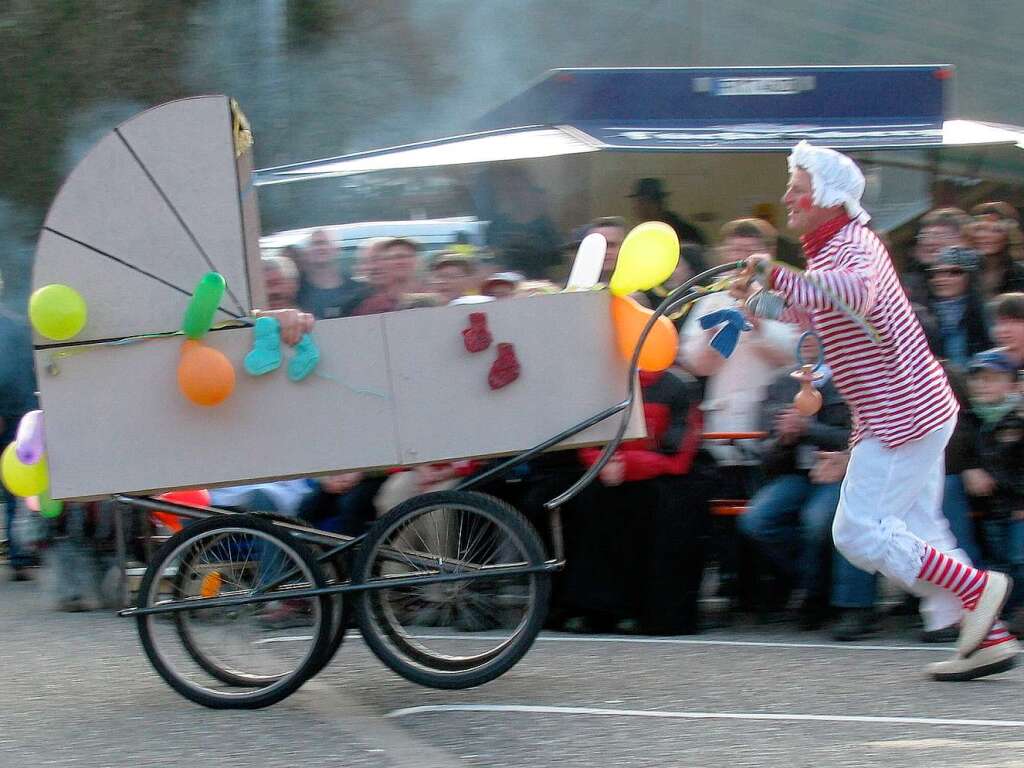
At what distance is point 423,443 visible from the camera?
5480mm

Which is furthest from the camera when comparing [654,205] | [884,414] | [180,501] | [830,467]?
[654,205]

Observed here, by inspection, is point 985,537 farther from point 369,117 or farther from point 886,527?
point 369,117

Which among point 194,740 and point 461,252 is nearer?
point 194,740

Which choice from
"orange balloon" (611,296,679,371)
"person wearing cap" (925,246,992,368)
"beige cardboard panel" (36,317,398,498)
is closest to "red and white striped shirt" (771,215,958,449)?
"orange balloon" (611,296,679,371)

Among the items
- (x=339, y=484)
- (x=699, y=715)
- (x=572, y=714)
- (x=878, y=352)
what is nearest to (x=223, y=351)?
(x=572, y=714)

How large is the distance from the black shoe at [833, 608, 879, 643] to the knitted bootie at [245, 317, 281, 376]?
284 cm

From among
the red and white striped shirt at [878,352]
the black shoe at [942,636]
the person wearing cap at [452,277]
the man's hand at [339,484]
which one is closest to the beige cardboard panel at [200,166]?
the man's hand at [339,484]

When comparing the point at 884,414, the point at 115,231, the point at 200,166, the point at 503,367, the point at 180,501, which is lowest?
the point at 180,501

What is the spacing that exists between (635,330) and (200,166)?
1607 mm

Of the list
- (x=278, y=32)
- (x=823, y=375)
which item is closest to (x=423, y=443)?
(x=823, y=375)

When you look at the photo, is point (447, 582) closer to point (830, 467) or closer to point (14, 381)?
point (830, 467)

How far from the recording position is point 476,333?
17.9 ft

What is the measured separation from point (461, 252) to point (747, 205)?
2.36 meters

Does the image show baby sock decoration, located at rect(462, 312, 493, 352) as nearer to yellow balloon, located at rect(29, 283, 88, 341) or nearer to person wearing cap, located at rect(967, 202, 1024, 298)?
yellow balloon, located at rect(29, 283, 88, 341)
